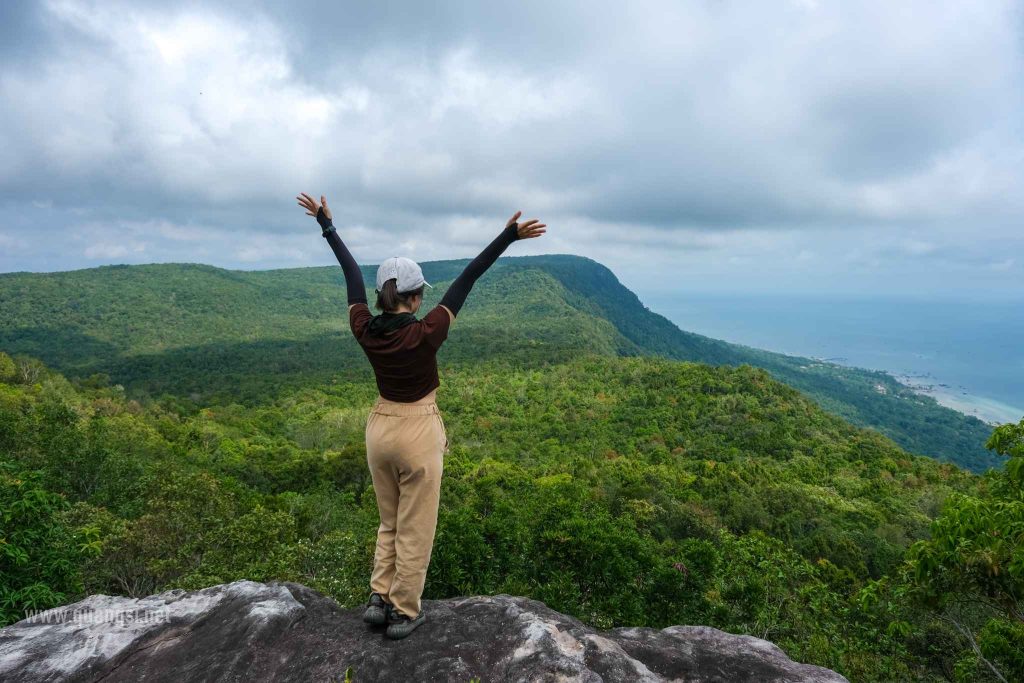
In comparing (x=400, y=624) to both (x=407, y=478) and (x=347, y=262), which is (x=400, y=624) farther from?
(x=347, y=262)

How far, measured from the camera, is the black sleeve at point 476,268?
3.45 metres

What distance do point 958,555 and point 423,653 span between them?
4777 millimetres

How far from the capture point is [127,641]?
12.7 feet

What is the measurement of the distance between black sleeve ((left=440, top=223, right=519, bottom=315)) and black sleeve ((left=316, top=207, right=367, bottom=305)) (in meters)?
0.73

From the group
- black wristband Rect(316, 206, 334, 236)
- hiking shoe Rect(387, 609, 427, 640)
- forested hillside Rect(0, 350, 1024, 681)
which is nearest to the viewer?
hiking shoe Rect(387, 609, 427, 640)

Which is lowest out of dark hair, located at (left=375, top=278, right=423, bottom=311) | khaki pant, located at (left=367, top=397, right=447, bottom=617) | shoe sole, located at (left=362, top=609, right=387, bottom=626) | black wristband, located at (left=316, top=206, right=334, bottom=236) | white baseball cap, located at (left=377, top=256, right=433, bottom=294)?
shoe sole, located at (left=362, top=609, right=387, bottom=626)

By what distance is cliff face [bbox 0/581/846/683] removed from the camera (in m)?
3.40

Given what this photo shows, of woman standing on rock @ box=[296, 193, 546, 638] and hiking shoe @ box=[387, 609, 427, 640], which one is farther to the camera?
hiking shoe @ box=[387, 609, 427, 640]

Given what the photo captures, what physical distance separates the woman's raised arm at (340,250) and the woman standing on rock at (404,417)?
0.02 metres

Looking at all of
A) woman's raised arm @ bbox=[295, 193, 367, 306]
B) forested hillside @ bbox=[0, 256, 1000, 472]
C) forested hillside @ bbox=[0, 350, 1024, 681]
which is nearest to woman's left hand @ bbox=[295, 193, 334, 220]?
woman's raised arm @ bbox=[295, 193, 367, 306]

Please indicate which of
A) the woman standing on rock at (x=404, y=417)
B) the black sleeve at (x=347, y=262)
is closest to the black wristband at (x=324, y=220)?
the black sleeve at (x=347, y=262)

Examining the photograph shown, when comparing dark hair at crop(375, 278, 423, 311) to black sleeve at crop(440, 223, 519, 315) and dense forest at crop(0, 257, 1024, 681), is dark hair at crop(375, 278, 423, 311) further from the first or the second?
dense forest at crop(0, 257, 1024, 681)

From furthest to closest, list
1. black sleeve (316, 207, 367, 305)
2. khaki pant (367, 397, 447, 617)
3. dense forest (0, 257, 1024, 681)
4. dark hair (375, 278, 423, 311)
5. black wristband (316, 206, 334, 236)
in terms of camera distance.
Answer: dense forest (0, 257, 1024, 681), black wristband (316, 206, 334, 236), black sleeve (316, 207, 367, 305), khaki pant (367, 397, 447, 617), dark hair (375, 278, 423, 311)

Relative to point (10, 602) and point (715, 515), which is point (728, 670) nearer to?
point (10, 602)
